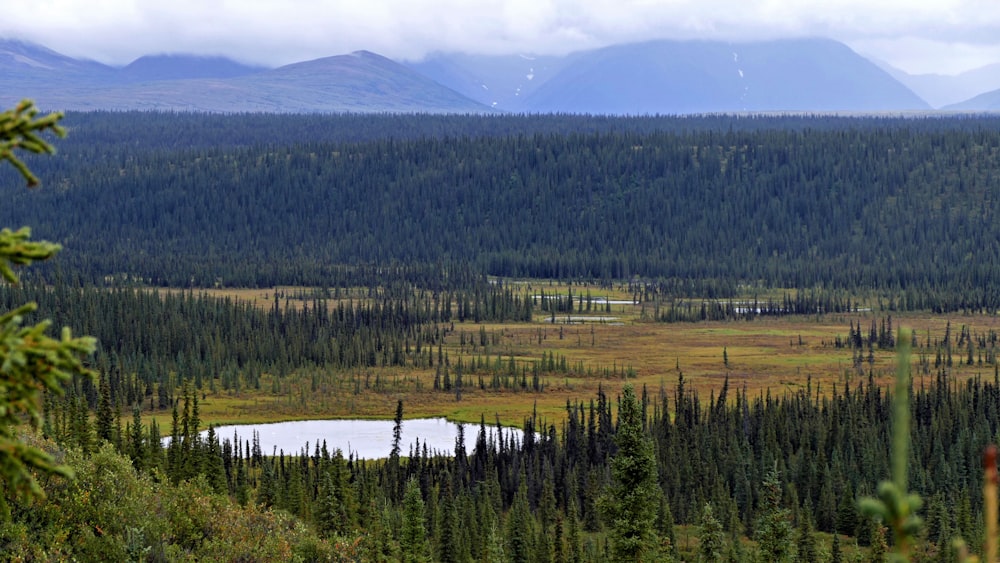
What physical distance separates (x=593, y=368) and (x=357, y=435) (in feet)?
111

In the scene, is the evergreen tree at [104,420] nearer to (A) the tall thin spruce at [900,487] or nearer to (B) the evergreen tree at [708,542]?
(B) the evergreen tree at [708,542]

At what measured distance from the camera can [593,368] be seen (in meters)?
117

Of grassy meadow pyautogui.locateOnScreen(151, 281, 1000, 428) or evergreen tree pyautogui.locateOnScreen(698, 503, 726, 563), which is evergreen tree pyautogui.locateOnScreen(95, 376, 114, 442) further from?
evergreen tree pyautogui.locateOnScreen(698, 503, 726, 563)

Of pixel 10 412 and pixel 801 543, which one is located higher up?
pixel 10 412

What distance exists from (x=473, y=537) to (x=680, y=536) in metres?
10.1

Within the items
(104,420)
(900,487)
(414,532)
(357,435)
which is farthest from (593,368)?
(900,487)

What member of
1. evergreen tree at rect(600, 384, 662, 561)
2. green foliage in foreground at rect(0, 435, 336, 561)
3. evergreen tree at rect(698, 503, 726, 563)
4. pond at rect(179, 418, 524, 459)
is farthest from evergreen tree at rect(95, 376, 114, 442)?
evergreen tree at rect(600, 384, 662, 561)

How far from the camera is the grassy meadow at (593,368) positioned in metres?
99.6

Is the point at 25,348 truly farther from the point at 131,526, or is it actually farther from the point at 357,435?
the point at 357,435

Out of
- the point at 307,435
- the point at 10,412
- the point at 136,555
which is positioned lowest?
the point at 307,435

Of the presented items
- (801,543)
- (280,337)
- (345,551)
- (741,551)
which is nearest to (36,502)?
(345,551)

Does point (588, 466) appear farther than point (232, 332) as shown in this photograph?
No

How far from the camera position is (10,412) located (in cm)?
1105

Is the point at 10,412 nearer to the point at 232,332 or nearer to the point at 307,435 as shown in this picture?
the point at 307,435
